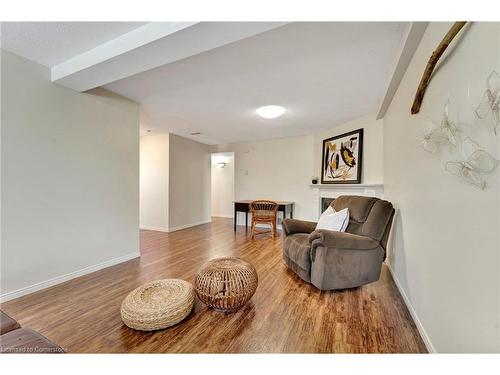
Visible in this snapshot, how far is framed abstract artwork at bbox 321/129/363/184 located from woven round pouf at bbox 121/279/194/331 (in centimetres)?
324

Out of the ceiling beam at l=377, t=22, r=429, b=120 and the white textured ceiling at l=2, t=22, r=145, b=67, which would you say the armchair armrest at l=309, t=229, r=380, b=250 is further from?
the white textured ceiling at l=2, t=22, r=145, b=67

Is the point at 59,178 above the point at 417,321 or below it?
above

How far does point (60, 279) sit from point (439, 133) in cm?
343

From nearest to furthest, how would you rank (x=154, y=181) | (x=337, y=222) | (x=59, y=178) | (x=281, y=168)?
1. (x=59, y=178)
2. (x=337, y=222)
3. (x=154, y=181)
4. (x=281, y=168)

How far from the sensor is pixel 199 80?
236 centimetres


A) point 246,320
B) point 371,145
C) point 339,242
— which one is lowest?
point 246,320

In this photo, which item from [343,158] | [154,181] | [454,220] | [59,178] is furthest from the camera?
[154,181]

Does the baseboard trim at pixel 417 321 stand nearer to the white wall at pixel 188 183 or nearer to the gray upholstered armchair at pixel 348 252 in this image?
the gray upholstered armchair at pixel 348 252

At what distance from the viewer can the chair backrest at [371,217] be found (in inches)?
84.7

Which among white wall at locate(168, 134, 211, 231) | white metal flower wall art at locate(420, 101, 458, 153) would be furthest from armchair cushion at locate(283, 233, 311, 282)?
white wall at locate(168, 134, 211, 231)

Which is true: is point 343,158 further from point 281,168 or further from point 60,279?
point 60,279

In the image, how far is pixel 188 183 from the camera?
527cm

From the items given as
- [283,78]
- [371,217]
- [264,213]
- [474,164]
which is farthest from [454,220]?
[264,213]

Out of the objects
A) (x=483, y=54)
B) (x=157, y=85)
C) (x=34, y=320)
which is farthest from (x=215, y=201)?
(x=483, y=54)
